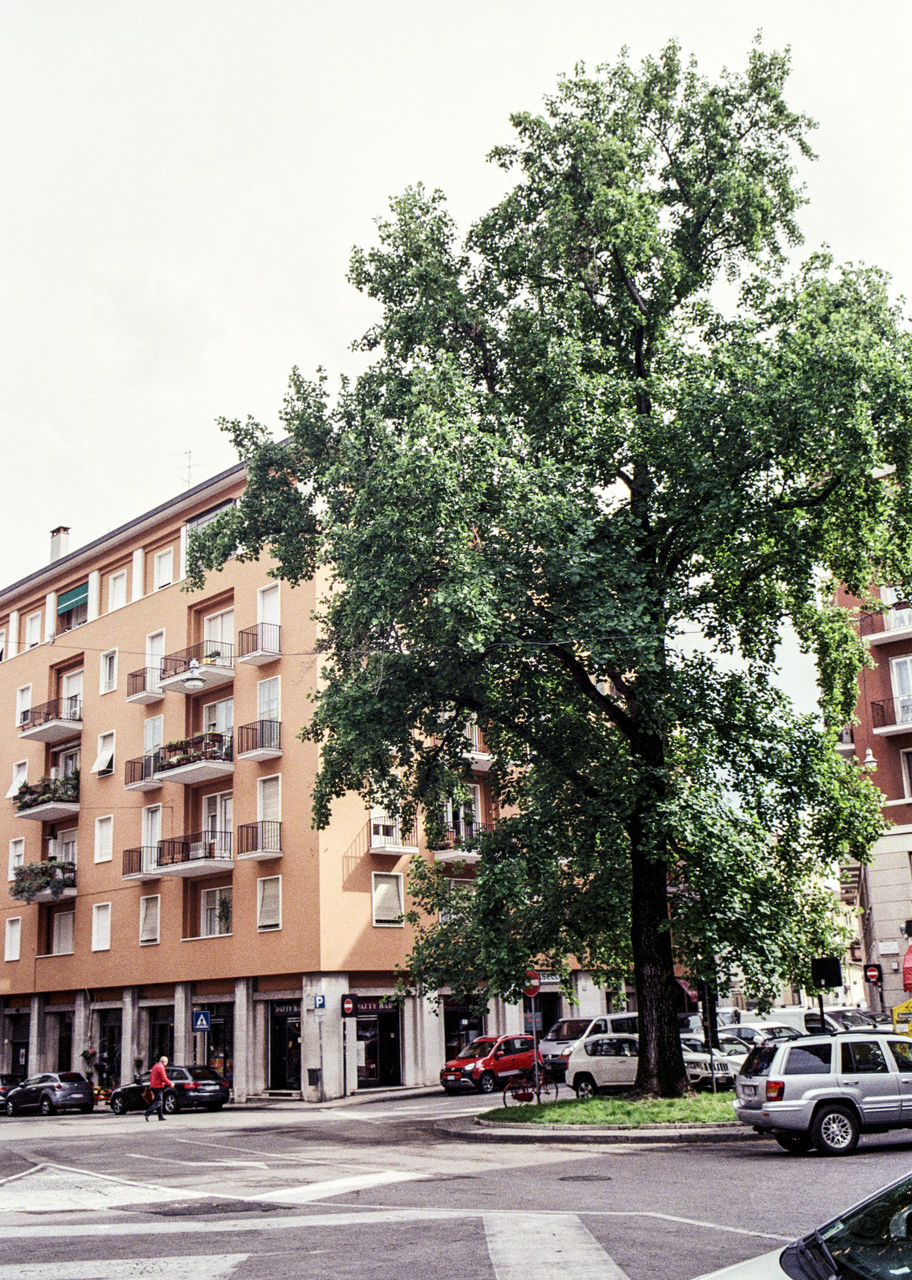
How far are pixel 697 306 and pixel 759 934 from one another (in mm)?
11564

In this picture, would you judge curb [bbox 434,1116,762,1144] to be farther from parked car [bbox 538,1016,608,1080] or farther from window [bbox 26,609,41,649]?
window [bbox 26,609,41,649]

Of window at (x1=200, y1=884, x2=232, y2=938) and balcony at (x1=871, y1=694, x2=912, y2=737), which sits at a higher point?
balcony at (x1=871, y1=694, x2=912, y2=737)

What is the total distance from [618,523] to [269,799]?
20873 mm

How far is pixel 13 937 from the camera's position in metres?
49.5

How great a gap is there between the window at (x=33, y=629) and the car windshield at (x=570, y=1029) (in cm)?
2836

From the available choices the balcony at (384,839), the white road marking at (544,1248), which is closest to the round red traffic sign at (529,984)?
the white road marking at (544,1248)

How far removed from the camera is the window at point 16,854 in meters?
50.1

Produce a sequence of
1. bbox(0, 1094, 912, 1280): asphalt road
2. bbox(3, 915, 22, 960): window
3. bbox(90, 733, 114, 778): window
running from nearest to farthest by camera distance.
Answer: bbox(0, 1094, 912, 1280): asphalt road < bbox(90, 733, 114, 778): window < bbox(3, 915, 22, 960): window

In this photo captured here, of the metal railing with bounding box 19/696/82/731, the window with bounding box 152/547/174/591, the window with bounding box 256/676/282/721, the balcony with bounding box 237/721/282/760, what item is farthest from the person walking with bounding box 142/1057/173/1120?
the metal railing with bounding box 19/696/82/731

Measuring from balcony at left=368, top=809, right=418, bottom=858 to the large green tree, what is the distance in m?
13.4

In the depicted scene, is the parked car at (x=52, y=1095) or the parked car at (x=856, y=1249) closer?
the parked car at (x=856, y=1249)

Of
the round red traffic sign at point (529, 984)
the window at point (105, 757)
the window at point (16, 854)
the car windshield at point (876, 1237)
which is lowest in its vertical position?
the round red traffic sign at point (529, 984)

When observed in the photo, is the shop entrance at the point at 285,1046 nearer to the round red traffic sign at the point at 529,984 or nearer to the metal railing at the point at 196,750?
the metal railing at the point at 196,750

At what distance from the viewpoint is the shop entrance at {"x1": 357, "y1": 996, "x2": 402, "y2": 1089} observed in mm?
36875
